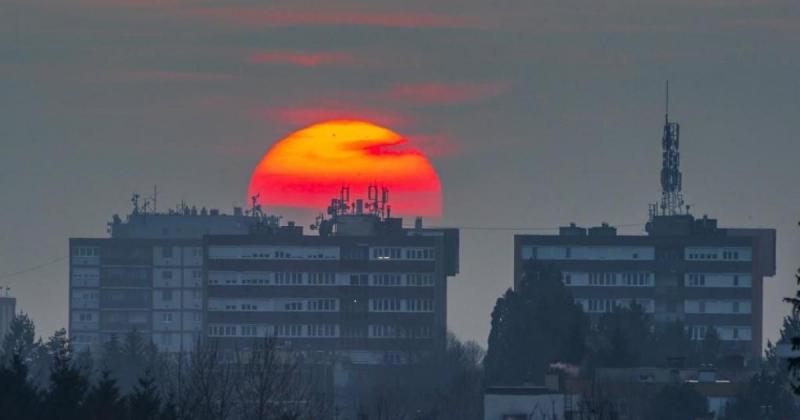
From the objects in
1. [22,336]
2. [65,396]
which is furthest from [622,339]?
[65,396]

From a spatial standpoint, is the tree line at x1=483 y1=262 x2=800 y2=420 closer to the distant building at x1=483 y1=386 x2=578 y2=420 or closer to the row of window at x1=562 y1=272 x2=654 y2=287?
the distant building at x1=483 y1=386 x2=578 y2=420

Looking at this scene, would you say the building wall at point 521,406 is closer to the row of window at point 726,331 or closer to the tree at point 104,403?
the tree at point 104,403

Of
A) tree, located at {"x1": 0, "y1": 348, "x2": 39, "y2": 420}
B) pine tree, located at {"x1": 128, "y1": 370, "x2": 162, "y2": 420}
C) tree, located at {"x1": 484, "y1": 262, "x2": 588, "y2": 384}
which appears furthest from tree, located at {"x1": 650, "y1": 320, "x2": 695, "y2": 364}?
pine tree, located at {"x1": 128, "y1": 370, "x2": 162, "y2": 420}

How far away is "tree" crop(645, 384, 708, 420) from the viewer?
111m

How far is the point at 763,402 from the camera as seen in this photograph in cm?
11338

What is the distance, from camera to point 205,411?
80.0 metres

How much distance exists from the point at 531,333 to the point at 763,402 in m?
24.4

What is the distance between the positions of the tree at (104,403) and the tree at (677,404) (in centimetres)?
4303

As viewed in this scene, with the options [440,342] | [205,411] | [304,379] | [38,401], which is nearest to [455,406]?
[304,379]

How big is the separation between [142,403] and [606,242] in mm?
132426

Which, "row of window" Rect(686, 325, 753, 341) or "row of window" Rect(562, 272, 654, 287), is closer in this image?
"row of window" Rect(686, 325, 753, 341)

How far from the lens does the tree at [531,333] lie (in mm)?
131875

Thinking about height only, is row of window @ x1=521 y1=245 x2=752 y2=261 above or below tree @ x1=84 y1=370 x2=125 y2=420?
above

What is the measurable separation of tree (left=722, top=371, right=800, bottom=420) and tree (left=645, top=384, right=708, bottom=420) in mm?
1038
